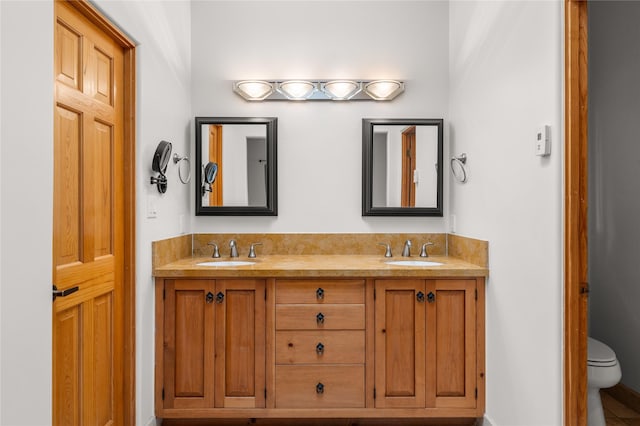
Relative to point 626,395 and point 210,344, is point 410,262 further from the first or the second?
point 626,395

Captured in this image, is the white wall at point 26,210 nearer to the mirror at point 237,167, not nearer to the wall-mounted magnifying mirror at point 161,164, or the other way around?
the wall-mounted magnifying mirror at point 161,164

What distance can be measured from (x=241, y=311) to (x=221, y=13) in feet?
6.44

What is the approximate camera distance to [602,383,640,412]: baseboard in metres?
2.74

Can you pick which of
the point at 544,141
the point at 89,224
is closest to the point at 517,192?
the point at 544,141

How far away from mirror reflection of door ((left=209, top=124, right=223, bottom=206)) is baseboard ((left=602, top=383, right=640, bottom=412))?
279 cm

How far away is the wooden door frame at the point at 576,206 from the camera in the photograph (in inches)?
67.9

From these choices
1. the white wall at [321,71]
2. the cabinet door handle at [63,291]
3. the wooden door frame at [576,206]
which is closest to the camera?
the cabinet door handle at [63,291]

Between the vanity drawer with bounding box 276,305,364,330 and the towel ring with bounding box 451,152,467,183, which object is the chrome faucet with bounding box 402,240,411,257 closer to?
the towel ring with bounding box 451,152,467,183

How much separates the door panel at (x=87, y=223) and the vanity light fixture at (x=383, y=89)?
1.51 metres

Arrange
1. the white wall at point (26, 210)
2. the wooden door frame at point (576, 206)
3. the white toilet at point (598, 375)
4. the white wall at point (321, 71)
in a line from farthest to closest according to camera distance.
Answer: the white wall at point (321, 71) < the white toilet at point (598, 375) < the wooden door frame at point (576, 206) < the white wall at point (26, 210)

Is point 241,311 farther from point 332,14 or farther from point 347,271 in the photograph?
point 332,14

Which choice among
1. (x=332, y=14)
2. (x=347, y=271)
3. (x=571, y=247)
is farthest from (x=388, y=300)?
(x=332, y=14)

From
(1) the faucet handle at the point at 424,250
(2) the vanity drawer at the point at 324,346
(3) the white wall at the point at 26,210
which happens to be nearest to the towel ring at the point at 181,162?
(3) the white wall at the point at 26,210

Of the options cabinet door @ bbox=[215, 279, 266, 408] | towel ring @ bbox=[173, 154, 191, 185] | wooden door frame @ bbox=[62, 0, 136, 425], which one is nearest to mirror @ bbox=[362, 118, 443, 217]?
cabinet door @ bbox=[215, 279, 266, 408]
